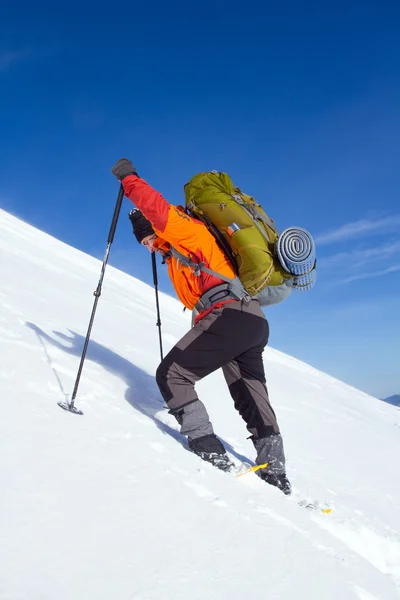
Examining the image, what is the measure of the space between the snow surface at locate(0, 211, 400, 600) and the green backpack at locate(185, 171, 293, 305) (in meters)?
1.62

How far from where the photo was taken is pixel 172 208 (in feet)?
13.5

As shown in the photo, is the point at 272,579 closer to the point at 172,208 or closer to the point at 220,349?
the point at 220,349

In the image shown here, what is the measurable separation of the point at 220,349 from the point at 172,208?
132 cm

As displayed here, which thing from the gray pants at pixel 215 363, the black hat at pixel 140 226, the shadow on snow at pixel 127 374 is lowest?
the shadow on snow at pixel 127 374

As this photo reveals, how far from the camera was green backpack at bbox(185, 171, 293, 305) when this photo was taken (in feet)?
13.4

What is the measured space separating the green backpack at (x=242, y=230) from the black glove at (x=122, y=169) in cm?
58

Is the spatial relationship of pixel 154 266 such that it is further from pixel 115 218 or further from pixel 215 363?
pixel 215 363

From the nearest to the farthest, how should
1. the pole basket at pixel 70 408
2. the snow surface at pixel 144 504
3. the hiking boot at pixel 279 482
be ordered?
the snow surface at pixel 144 504 → the pole basket at pixel 70 408 → the hiking boot at pixel 279 482

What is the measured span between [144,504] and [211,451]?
1438 mm

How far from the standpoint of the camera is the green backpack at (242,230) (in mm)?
4078

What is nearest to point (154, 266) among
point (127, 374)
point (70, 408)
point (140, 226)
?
point (140, 226)

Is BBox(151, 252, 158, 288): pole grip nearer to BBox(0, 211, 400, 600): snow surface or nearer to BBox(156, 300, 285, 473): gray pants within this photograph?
BBox(0, 211, 400, 600): snow surface

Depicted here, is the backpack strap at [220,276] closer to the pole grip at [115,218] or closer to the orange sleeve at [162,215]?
the orange sleeve at [162,215]

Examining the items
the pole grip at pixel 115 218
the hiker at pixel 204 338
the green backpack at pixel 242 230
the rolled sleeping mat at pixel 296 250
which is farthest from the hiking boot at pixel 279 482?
the pole grip at pixel 115 218
